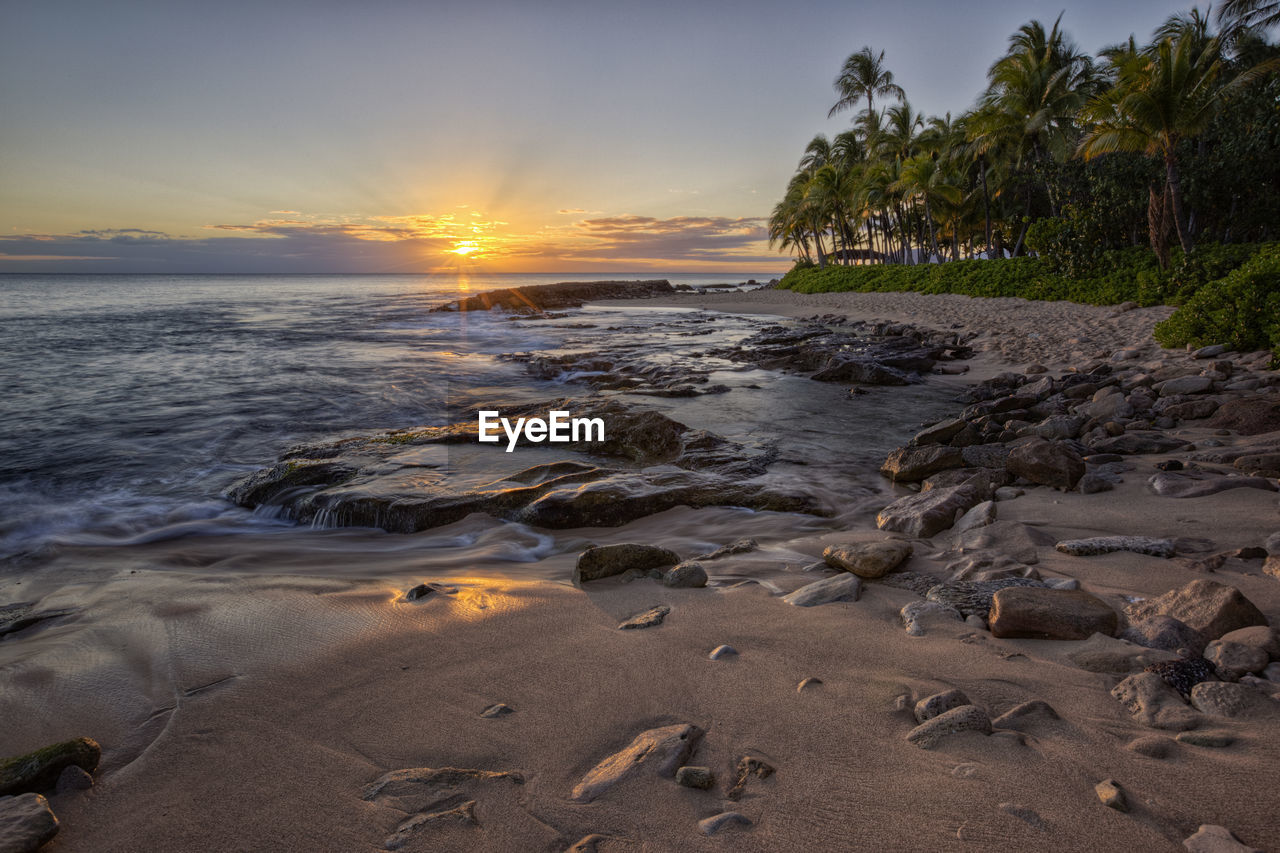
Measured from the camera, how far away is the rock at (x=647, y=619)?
10.4ft

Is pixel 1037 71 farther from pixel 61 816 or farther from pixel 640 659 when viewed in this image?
pixel 61 816

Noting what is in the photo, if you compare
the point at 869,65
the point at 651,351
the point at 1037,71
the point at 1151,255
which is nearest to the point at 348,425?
the point at 651,351

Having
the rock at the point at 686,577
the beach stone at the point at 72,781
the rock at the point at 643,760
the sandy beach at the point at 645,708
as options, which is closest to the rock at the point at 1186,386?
the sandy beach at the point at 645,708

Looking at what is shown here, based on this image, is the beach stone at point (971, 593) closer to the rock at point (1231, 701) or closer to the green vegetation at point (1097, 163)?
the rock at point (1231, 701)

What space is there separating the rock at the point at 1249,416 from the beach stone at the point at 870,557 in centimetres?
502

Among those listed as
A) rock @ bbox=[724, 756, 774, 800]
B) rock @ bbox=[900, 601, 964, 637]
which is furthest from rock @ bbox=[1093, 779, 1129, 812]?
rock @ bbox=[900, 601, 964, 637]

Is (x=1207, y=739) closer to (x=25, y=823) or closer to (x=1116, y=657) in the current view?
(x=1116, y=657)

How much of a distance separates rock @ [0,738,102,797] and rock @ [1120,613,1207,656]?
13.7 feet

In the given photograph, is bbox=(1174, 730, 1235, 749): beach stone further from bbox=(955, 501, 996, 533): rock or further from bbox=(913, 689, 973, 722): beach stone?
bbox=(955, 501, 996, 533): rock

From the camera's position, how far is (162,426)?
10.3 meters

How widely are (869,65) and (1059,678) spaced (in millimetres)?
51866

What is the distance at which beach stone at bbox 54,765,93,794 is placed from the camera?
2080 mm

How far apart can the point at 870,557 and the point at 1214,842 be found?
2.15 metres

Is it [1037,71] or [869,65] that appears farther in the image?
[869,65]
